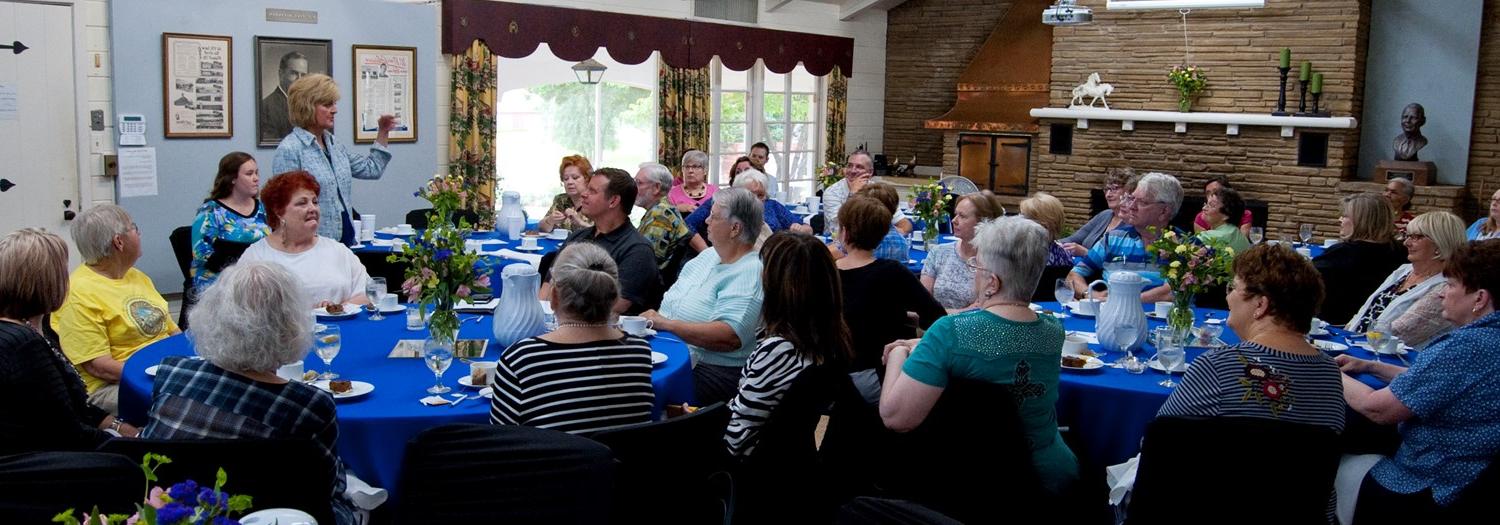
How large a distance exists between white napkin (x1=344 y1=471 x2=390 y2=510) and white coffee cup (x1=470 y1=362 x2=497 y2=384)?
0.42m

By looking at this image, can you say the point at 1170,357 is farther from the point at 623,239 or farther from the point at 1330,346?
the point at 623,239

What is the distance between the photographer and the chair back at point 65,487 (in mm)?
2215

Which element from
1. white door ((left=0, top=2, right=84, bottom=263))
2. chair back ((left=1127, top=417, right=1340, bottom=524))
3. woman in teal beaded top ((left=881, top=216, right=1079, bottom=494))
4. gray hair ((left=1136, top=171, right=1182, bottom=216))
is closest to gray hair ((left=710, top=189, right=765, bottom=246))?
woman in teal beaded top ((left=881, top=216, right=1079, bottom=494))

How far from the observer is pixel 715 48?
11586 mm

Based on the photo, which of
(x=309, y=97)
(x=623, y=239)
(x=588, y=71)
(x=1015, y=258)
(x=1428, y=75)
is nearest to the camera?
(x=1015, y=258)

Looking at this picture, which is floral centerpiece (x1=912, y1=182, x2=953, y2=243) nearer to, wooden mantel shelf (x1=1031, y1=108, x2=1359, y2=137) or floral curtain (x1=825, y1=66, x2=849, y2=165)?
wooden mantel shelf (x1=1031, y1=108, x2=1359, y2=137)

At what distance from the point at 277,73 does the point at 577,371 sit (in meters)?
5.99

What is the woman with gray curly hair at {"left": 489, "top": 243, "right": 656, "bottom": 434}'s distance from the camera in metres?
2.94

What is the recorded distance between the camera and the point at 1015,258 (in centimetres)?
320

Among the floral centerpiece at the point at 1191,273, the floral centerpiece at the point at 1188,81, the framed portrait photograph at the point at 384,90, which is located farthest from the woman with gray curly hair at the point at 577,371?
the floral centerpiece at the point at 1188,81

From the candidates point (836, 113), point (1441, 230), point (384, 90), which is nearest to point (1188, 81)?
point (836, 113)

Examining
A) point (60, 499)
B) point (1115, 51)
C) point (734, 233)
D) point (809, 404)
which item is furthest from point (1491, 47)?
point (60, 499)

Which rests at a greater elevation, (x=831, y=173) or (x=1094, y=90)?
(x=1094, y=90)

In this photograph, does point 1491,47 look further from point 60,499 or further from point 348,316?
point 60,499
